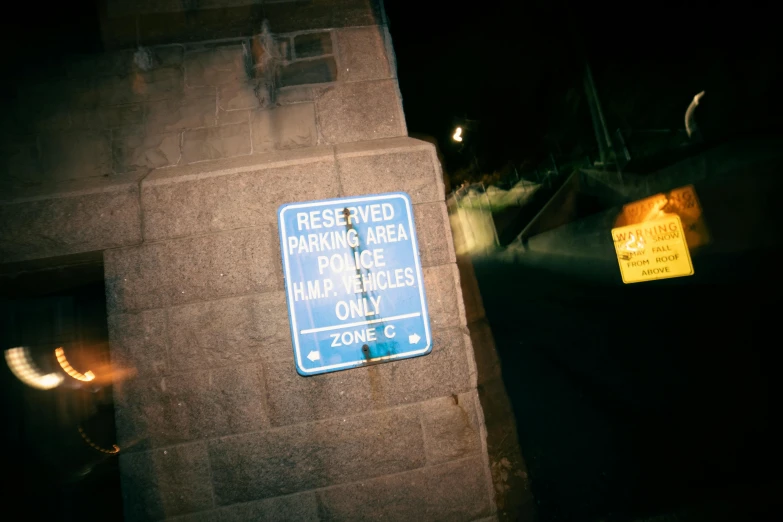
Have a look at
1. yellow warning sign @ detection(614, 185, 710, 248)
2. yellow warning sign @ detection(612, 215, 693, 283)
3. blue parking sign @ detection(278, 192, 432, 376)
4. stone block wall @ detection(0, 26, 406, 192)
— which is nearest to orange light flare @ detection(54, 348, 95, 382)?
stone block wall @ detection(0, 26, 406, 192)

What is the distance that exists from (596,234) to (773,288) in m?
5.24

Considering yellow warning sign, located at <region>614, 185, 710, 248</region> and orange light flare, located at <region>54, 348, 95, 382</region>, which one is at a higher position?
yellow warning sign, located at <region>614, 185, 710, 248</region>

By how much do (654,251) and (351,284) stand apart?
17.3ft

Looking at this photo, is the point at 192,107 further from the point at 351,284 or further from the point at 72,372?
the point at 72,372

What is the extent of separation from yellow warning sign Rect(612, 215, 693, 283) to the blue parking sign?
183 inches

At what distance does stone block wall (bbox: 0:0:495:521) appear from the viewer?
6.14 ft

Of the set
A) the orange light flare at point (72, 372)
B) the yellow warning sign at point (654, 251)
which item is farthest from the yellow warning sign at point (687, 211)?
the orange light flare at point (72, 372)

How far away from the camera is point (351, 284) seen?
1953 mm

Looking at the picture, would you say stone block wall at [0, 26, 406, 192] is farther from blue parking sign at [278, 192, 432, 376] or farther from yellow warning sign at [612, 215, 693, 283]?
yellow warning sign at [612, 215, 693, 283]

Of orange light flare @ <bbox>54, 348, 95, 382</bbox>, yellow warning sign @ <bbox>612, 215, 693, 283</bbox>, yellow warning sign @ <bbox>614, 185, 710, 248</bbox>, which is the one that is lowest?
orange light flare @ <bbox>54, 348, 95, 382</bbox>

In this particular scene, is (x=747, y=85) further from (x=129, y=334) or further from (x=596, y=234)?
(x=129, y=334)

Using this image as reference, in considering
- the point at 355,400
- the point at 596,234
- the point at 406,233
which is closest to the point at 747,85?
the point at 596,234

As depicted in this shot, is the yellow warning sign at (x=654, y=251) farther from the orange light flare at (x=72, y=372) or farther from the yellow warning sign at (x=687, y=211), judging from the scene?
the orange light flare at (x=72, y=372)

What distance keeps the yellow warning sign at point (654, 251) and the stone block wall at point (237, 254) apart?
4.55 m
